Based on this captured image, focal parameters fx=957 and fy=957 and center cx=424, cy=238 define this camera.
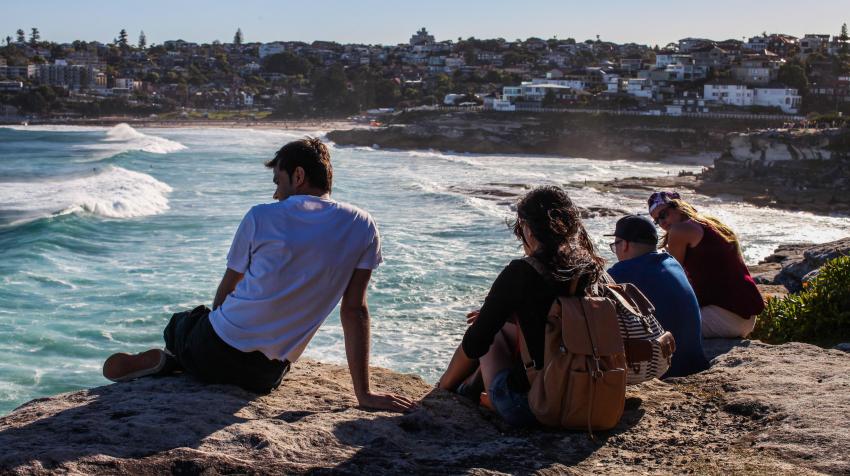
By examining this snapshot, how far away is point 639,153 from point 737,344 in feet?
184

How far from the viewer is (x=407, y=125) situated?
6819 cm

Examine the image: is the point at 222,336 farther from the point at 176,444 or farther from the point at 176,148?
the point at 176,148

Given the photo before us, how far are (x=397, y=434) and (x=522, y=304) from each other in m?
0.67

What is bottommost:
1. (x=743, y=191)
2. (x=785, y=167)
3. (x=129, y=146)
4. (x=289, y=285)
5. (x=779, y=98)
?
(x=129, y=146)

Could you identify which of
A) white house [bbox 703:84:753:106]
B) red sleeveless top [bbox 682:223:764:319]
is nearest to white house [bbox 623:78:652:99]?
white house [bbox 703:84:753:106]

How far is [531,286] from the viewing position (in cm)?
353

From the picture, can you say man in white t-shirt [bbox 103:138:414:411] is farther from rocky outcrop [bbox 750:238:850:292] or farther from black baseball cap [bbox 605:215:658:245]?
rocky outcrop [bbox 750:238:850:292]

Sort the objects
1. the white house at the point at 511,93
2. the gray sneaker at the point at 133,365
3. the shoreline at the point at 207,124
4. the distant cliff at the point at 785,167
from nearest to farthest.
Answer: the gray sneaker at the point at 133,365 → the distant cliff at the point at 785,167 → the white house at the point at 511,93 → the shoreline at the point at 207,124

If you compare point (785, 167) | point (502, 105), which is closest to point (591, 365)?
point (785, 167)

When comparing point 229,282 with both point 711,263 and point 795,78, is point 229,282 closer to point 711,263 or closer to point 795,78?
point 711,263

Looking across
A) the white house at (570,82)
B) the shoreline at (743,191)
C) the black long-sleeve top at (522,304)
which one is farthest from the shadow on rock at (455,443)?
the white house at (570,82)

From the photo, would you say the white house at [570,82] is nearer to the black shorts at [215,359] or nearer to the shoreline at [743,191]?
the shoreline at [743,191]

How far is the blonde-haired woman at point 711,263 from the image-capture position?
5.45 metres

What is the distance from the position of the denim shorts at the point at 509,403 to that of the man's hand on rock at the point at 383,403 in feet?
1.17
